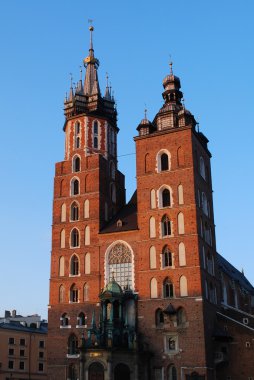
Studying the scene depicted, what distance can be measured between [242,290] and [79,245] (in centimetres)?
2641

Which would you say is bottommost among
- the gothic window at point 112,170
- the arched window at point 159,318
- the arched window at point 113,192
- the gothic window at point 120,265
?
the arched window at point 159,318

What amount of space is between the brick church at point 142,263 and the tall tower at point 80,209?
0.32 feet

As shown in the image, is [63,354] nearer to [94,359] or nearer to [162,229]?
[94,359]

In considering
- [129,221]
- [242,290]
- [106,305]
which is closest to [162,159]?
[129,221]

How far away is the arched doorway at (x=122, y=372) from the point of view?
39.7 metres

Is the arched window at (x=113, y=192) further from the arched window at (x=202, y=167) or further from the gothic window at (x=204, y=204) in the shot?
the gothic window at (x=204, y=204)

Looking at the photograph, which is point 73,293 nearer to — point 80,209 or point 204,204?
point 80,209

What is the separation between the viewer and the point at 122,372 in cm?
3988

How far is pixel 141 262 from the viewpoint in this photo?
4459 cm

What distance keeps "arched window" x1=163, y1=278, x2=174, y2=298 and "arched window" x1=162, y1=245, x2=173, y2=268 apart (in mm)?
1297

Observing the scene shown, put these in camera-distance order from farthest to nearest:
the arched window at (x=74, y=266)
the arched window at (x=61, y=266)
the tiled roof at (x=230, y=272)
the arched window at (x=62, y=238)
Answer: the tiled roof at (x=230, y=272) → the arched window at (x=62, y=238) → the arched window at (x=61, y=266) → the arched window at (x=74, y=266)

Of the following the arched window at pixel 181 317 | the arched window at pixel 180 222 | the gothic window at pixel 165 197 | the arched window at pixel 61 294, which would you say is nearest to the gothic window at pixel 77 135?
the gothic window at pixel 165 197

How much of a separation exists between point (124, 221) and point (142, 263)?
5092 millimetres

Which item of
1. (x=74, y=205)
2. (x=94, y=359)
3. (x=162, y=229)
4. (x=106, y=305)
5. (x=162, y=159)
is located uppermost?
(x=162, y=159)
